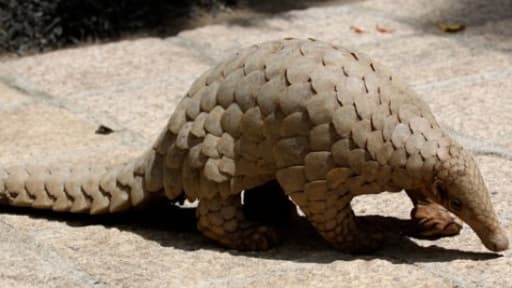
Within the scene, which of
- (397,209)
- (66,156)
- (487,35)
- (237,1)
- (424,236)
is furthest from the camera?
(237,1)

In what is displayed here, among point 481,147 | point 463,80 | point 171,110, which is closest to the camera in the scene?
point 481,147

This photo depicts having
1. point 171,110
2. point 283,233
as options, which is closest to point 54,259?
point 283,233

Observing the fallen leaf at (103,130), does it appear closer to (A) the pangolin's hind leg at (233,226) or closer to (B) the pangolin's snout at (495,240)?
(A) the pangolin's hind leg at (233,226)

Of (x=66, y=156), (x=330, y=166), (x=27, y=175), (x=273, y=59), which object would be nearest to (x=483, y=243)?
(x=330, y=166)

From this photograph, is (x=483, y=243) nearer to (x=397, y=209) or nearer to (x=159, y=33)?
(x=397, y=209)

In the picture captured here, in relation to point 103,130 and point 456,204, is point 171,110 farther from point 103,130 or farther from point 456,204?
point 456,204

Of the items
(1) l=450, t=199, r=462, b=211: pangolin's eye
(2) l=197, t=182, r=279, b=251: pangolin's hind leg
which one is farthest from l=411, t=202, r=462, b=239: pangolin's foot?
(2) l=197, t=182, r=279, b=251: pangolin's hind leg
